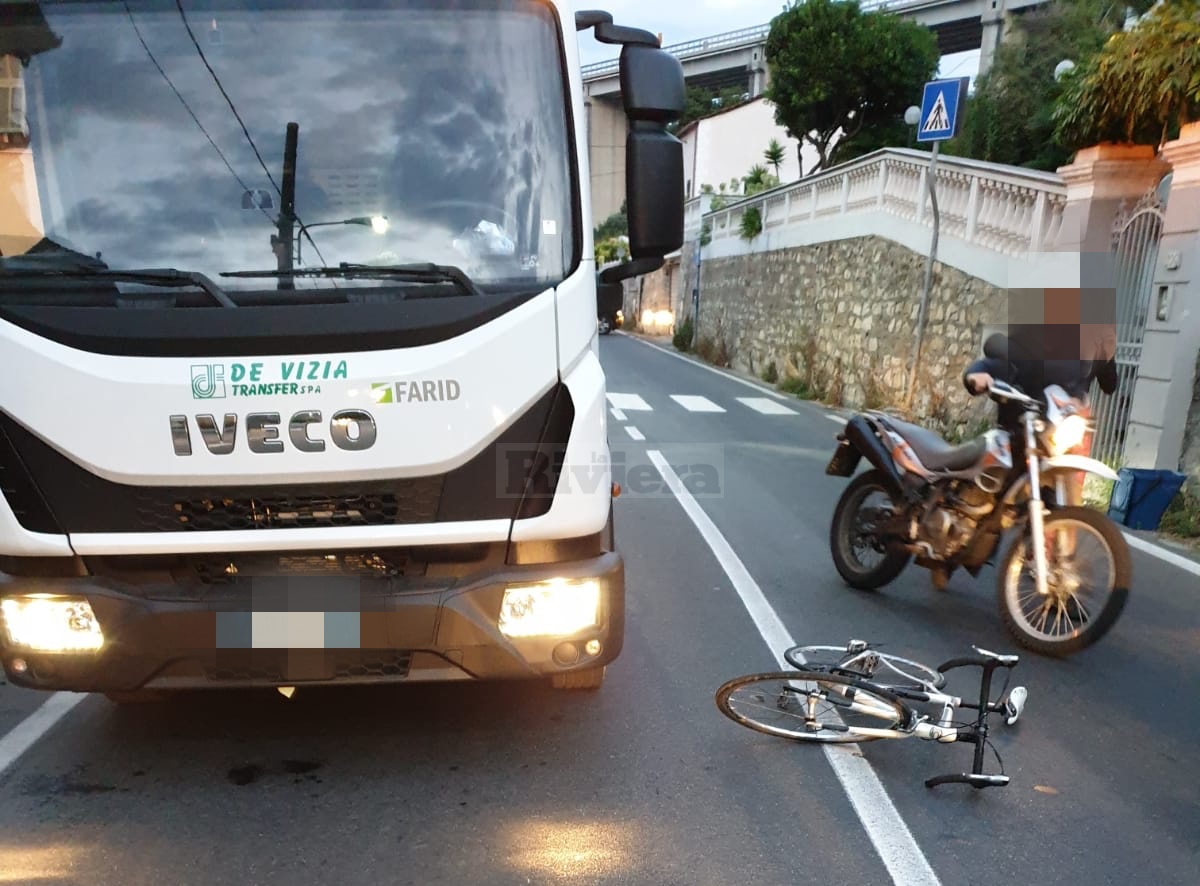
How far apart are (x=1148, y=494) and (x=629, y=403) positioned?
798 centimetres

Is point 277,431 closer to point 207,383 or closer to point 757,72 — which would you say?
point 207,383

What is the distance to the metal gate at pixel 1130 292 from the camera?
7.64 m

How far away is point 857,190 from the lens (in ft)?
51.1

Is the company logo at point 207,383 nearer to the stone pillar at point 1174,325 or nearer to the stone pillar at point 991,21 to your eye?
the stone pillar at point 1174,325

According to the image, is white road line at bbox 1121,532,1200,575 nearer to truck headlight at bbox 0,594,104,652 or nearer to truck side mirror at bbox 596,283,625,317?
truck side mirror at bbox 596,283,625,317

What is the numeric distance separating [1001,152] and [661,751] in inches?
858

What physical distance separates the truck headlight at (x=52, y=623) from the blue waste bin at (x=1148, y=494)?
678 centimetres

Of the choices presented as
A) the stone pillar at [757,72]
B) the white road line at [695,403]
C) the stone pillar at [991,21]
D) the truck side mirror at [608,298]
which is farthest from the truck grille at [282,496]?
the stone pillar at [757,72]

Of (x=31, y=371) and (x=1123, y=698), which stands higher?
(x=31, y=371)

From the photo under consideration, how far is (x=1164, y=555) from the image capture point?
19.9ft

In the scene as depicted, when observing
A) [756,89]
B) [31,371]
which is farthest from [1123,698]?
[756,89]

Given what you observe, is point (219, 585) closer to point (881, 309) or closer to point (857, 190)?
point (881, 309)

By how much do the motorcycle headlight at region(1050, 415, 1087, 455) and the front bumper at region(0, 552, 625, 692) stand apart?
2.58 metres

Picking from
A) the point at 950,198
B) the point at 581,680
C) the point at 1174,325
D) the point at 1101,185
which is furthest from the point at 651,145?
the point at 950,198
